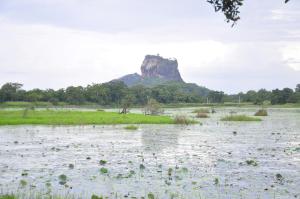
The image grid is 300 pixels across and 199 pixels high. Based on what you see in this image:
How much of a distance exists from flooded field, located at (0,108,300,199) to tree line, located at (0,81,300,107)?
10113 centimetres

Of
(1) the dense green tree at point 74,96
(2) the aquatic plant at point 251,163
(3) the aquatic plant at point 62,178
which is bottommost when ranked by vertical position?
(3) the aquatic plant at point 62,178

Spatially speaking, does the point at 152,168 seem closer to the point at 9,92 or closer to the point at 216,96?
the point at 9,92

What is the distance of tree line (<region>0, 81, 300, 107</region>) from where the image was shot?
142 meters

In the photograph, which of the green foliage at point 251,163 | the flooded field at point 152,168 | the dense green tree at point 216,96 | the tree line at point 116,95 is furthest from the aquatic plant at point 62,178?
the dense green tree at point 216,96

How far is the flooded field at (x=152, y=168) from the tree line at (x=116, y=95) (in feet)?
332

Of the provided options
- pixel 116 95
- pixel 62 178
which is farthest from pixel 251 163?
pixel 116 95

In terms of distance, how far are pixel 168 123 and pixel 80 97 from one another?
91.9 meters

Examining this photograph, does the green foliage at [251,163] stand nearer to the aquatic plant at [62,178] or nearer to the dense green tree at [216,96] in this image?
the aquatic plant at [62,178]

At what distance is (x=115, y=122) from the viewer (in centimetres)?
5975

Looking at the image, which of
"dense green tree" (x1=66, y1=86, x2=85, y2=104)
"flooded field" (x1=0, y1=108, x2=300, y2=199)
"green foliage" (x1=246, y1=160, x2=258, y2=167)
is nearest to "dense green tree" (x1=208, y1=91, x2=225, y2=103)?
"dense green tree" (x1=66, y1=86, x2=85, y2=104)

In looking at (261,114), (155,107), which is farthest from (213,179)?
(261,114)

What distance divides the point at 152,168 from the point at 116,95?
146 metres

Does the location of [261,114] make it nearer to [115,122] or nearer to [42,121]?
[115,122]

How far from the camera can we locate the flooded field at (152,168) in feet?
57.8
